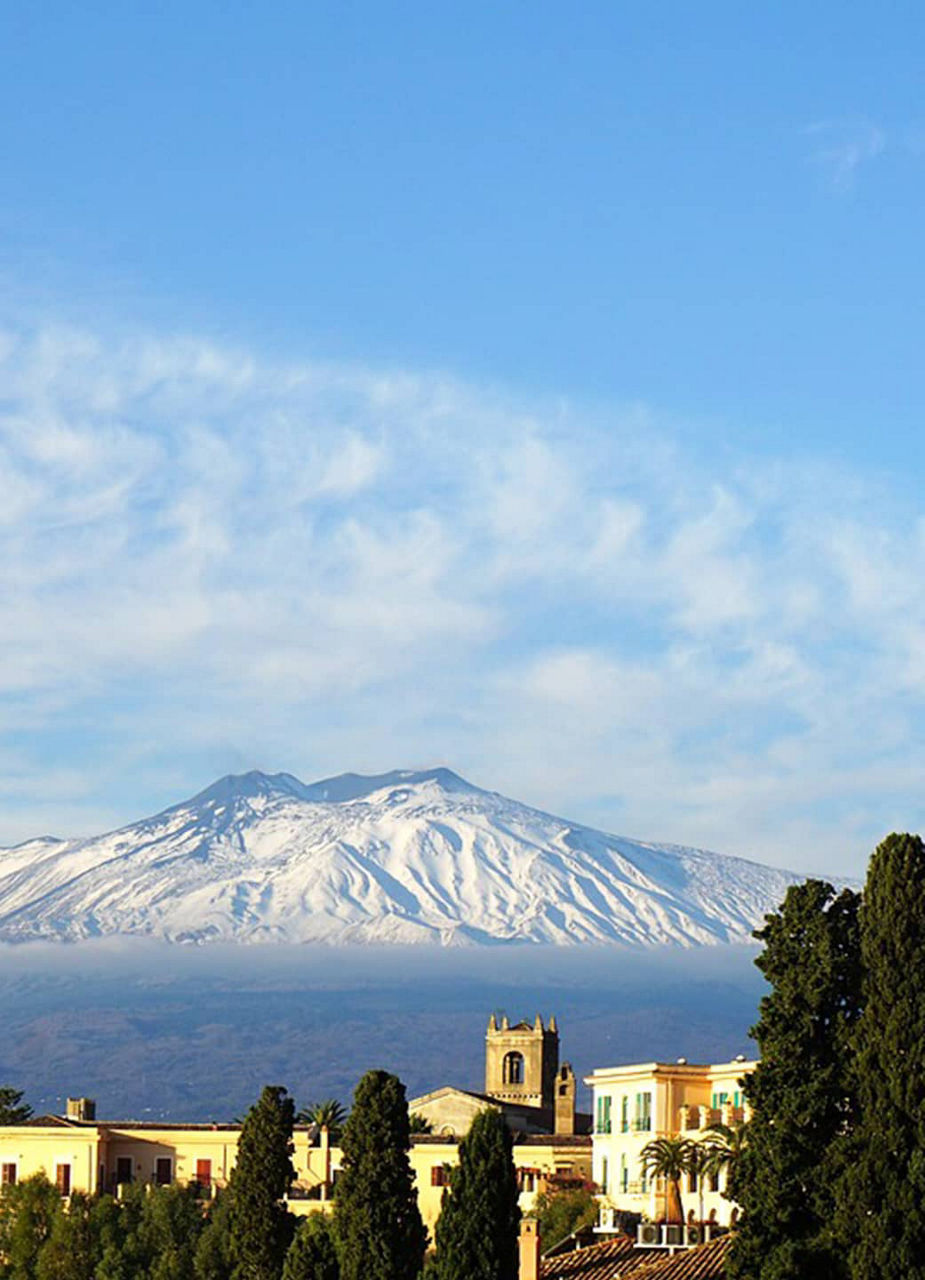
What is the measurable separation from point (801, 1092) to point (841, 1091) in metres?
0.85

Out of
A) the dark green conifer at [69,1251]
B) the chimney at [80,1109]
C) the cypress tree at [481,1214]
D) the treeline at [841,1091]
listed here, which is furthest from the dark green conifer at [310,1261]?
the chimney at [80,1109]

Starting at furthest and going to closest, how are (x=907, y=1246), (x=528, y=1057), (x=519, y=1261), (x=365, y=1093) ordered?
(x=528, y=1057) → (x=365, y=1093) → (x=519, y=1261) → (x=907, y=1246)

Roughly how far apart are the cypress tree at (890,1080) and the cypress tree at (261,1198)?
29011 millimetres

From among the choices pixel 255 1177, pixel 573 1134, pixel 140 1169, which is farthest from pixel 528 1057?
pixel 255 1177

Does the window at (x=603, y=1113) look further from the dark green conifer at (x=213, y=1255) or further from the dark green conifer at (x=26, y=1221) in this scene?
the dark green conifer at (x=26, y=1221)

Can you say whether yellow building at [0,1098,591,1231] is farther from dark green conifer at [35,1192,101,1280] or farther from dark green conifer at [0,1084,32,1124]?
dark green conifer at [0,1084,32,1124]

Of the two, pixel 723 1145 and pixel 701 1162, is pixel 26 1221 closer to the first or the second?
pixel 701 1162

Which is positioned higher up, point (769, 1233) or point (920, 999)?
point (920, 999)

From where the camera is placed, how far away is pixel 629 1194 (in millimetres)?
99188

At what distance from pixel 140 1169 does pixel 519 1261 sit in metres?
55.7

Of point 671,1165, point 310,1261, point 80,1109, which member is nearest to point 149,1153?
point 80,1109

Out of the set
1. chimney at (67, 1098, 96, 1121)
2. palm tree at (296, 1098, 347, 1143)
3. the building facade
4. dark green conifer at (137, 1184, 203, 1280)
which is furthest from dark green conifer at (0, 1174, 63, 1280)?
chimney at (67, 1098, 96, 1121)

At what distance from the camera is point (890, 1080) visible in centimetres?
5650

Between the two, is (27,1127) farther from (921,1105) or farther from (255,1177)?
(921,1105)
